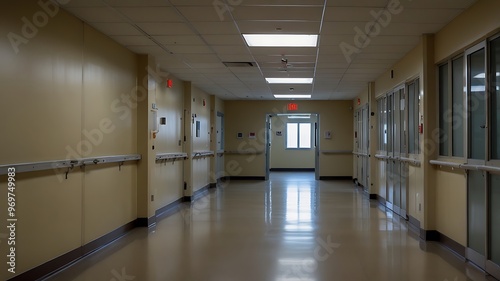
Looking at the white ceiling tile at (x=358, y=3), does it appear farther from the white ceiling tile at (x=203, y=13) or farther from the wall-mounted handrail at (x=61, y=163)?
the wall-mounted handrail at (x=61, y=163)

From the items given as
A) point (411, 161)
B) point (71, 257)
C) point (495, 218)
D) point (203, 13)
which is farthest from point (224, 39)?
point (495, 218)

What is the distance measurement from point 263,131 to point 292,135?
5.68 meters

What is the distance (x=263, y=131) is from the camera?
1529 cm

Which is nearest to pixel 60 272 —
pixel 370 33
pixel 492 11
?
pixel 370 33

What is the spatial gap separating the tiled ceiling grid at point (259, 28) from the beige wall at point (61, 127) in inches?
18.3

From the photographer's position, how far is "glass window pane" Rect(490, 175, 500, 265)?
3988 millimetres

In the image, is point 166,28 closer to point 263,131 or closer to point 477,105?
point 477,105

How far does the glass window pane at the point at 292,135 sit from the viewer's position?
807 inches

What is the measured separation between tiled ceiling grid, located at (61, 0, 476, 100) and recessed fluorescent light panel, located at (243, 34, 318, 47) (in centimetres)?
15

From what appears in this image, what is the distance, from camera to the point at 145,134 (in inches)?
265

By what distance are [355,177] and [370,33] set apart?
9158 mm

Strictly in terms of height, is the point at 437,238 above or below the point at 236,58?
below

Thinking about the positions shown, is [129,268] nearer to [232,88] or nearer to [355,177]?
[232,88]

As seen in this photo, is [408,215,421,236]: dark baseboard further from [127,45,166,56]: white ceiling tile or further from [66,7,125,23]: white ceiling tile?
[66,7,125,23]: white ceiling tile
